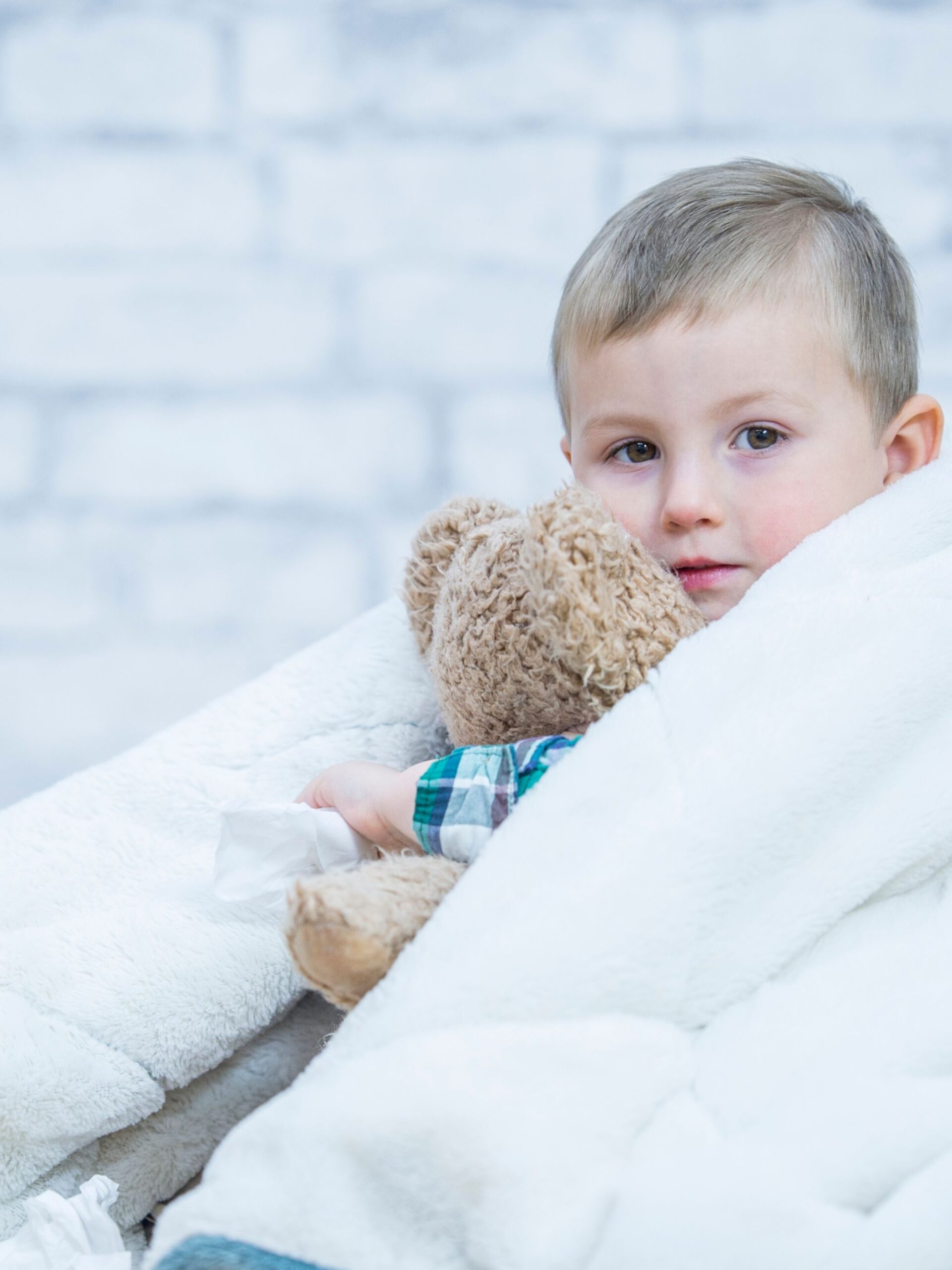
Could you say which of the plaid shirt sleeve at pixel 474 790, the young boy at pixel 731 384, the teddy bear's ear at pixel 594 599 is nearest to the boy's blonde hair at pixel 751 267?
the young boy at pixel 731 384

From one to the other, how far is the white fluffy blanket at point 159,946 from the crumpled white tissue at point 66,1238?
3 centimetres

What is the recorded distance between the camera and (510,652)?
0.62m

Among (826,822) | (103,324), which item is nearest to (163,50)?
(103,324)

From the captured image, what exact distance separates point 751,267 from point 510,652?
0.35 meters

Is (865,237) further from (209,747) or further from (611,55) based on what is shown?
(209,747)

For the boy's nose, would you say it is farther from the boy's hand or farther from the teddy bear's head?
the boy's hand

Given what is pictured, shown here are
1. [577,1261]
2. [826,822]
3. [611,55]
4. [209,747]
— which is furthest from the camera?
[611,55]

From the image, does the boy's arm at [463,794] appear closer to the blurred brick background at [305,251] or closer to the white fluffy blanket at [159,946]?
the white fluffy blanket at [159,946]

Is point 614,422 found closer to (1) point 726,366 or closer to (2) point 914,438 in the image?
(1) point 726,366

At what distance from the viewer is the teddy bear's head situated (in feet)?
1.86

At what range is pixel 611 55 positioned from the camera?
4.06 ft

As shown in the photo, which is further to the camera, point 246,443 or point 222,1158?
point 246,443

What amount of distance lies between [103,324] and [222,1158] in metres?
1.04

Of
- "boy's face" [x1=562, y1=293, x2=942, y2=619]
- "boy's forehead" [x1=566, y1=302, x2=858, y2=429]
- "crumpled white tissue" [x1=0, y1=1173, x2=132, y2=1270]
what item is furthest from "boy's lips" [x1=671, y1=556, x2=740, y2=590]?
"crumpled white tissue" [x1=0, y1=1173, x2=132, y2=1270]
